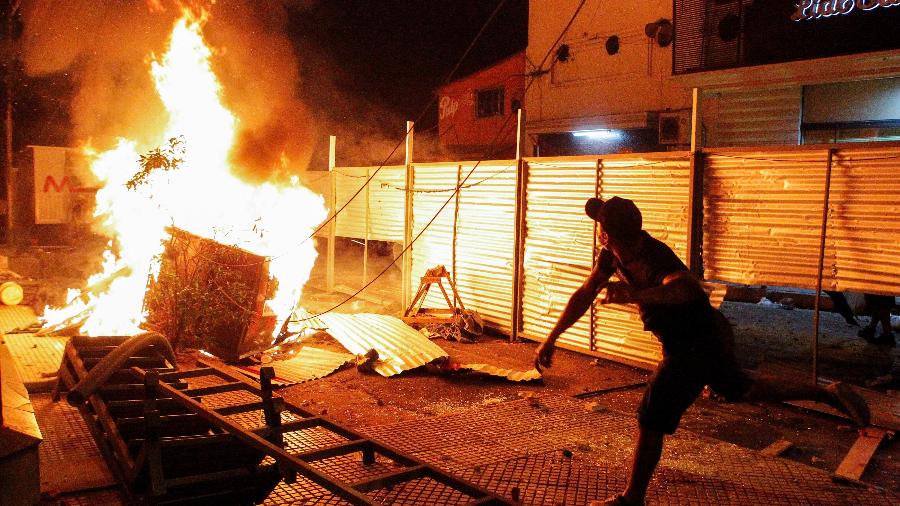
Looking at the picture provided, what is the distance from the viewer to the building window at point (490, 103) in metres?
25.4

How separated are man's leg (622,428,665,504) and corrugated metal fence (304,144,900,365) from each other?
398cm

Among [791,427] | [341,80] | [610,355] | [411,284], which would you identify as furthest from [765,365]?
[341,80]

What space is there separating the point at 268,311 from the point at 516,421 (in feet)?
15.4

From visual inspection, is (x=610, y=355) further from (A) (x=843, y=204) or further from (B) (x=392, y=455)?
(B) (x=392, y=455)

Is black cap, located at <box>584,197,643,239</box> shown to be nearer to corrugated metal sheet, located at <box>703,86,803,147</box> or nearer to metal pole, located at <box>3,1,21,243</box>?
corrugated metal sheet, located at <box>703,86,803,147</box>

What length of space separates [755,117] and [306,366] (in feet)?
38.9

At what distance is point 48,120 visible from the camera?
27344mm

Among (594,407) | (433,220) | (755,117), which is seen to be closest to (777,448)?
(594,407)

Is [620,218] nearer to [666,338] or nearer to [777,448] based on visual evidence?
[666,338]

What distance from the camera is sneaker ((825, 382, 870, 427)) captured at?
16.3ft

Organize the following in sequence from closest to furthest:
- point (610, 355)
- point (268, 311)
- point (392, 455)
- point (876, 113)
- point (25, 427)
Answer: point (25, 427), point (392, 455), point (610, 355), point (268, 311), point (876, 113)

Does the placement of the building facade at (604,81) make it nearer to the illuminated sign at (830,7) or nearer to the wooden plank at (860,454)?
the illuminated sign at (830,7)

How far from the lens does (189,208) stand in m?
11.3

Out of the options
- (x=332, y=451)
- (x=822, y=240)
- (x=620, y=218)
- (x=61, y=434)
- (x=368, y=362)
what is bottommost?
(x=61, y=434)
